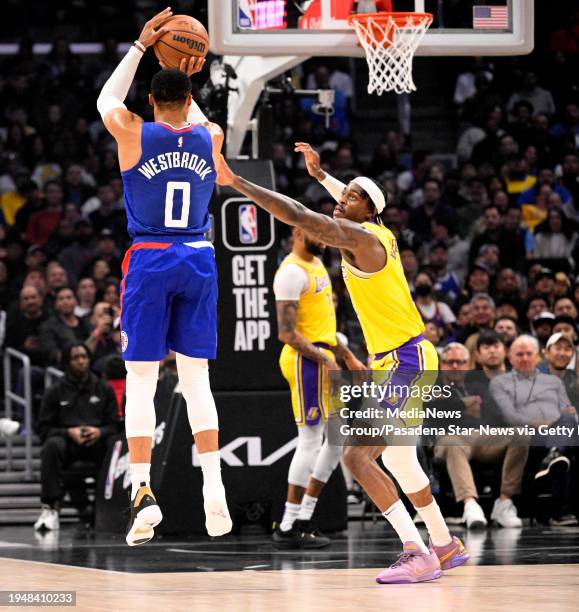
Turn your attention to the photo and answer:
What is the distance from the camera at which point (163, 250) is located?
278 inches

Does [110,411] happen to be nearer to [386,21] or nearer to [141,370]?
[386,21]

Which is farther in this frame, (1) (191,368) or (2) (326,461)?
(2) (326,461)

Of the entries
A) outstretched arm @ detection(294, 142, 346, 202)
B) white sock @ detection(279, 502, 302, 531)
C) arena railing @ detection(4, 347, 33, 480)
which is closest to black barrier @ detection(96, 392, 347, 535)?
white sock @ detection(279, 502, 302, 531)

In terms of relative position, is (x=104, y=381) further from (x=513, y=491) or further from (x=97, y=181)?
(x=97, y=181)

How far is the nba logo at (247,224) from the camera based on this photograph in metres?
11.2

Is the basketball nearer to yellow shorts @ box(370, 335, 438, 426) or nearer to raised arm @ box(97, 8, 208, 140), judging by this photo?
raised arm @ box(97, 8, 208, 140)

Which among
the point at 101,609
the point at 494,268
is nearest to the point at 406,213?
the point at 494,268

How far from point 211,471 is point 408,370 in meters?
1.53

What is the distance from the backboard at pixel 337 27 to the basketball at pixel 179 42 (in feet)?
6.54

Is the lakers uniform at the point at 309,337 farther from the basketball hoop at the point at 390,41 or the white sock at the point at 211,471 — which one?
the white sock at the point at 211,471

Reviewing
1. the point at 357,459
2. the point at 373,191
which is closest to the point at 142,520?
the point at 357,459

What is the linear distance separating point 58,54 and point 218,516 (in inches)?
541

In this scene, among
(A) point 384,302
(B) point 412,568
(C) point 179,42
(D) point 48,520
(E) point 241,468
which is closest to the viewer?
(C) point 179,42

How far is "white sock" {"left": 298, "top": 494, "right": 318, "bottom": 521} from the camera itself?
1038 cm
